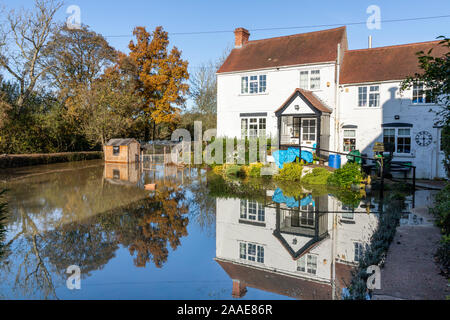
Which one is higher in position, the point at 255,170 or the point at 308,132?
the point at 308,132

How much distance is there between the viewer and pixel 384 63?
20422mm

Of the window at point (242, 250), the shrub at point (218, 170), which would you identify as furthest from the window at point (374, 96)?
the window at point (242, 250)

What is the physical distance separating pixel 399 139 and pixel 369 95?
3.06 meters

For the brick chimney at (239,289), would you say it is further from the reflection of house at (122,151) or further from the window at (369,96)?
the reflection of house at (122,151)

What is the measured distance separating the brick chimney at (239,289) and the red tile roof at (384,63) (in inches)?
679

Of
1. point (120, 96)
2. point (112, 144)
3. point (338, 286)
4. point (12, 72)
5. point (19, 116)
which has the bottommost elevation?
point (338, 286)

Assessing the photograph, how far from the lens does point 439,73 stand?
21.1 feet

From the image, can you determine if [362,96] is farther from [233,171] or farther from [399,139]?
[233,171]

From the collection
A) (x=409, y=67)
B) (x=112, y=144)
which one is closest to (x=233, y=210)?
(x=409, y=67)

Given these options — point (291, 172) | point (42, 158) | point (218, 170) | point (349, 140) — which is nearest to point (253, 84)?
point (218, 170)

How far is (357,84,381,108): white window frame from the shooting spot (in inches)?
768

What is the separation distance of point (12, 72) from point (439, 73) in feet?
99.8

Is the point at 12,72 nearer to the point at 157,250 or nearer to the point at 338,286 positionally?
the point at 157,250

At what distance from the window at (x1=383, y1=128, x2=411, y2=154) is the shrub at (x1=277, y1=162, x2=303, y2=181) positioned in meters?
5.52
